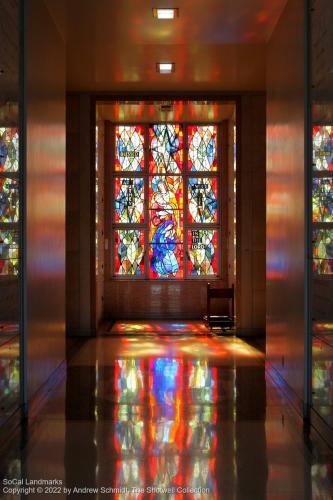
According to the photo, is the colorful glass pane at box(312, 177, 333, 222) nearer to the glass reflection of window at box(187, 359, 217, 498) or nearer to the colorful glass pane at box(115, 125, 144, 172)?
the glass reflection of window at box(187, 359, 217, 498)

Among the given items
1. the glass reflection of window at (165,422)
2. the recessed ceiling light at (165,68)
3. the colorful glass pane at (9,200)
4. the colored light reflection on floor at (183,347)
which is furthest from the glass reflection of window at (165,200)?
the colorful glass pane at (9,200)

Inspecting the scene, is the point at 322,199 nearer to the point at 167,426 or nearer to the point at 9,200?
the point at 167,426

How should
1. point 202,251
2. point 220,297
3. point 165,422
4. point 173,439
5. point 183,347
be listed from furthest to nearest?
point 202,251
point 220,297
point 183,347
point 165,422
point 173,439

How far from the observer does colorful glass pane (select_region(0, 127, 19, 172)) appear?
4.64 metres

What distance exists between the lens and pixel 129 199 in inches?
514

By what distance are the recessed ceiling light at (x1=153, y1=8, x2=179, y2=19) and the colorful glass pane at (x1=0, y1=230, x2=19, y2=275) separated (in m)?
2.84

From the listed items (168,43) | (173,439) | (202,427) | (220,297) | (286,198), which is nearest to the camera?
(173,439)

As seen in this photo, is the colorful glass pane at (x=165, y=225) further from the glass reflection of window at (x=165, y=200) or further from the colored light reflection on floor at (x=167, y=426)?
the colored light reflection on floor at (x=167, y=426)

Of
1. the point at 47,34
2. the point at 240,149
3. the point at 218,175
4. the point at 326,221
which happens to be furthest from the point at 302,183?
the point at 218,175

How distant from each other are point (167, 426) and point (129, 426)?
285 millimetres

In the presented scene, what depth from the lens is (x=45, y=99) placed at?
635cm

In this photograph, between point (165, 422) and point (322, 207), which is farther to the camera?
point (165, 422)

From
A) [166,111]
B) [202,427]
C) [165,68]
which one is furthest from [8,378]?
[166,111]

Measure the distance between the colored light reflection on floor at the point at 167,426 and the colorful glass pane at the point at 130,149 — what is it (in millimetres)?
5738
